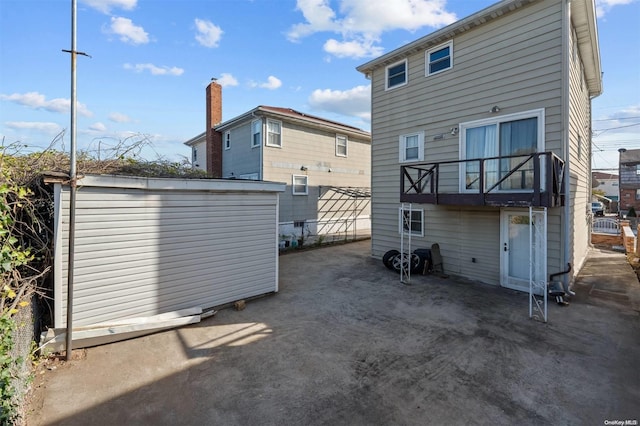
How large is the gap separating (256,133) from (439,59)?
9.20m

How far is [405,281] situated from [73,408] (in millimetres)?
7280

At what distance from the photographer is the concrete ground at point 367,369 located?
337cm

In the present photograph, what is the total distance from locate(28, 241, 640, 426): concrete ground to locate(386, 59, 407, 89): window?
7.32 m

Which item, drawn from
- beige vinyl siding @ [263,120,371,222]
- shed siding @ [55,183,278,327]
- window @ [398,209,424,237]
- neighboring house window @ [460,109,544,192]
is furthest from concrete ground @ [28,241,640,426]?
beige vinyl siding @ [263,120,371,222]

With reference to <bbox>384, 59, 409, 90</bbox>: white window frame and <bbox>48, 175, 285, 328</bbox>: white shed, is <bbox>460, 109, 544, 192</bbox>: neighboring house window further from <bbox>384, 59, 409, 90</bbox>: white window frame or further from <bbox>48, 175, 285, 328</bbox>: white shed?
<bbox>48, 175, 285, 328</bbox>: white shed

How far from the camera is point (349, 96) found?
3125 centimetres

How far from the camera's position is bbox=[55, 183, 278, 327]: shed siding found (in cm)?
491

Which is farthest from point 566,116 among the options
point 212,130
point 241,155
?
point 212,130

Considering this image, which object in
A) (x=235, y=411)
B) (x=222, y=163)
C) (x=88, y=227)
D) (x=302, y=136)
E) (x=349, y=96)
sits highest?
(x=349, y=96)

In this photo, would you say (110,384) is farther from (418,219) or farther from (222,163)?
(222,163)

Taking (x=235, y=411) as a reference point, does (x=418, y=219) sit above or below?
above

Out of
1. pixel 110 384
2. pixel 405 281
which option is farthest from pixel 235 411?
pixel 405 281

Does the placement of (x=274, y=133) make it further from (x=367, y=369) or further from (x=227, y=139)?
(x=367, y=369)

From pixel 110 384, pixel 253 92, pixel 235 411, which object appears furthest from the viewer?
pixel 253 92
